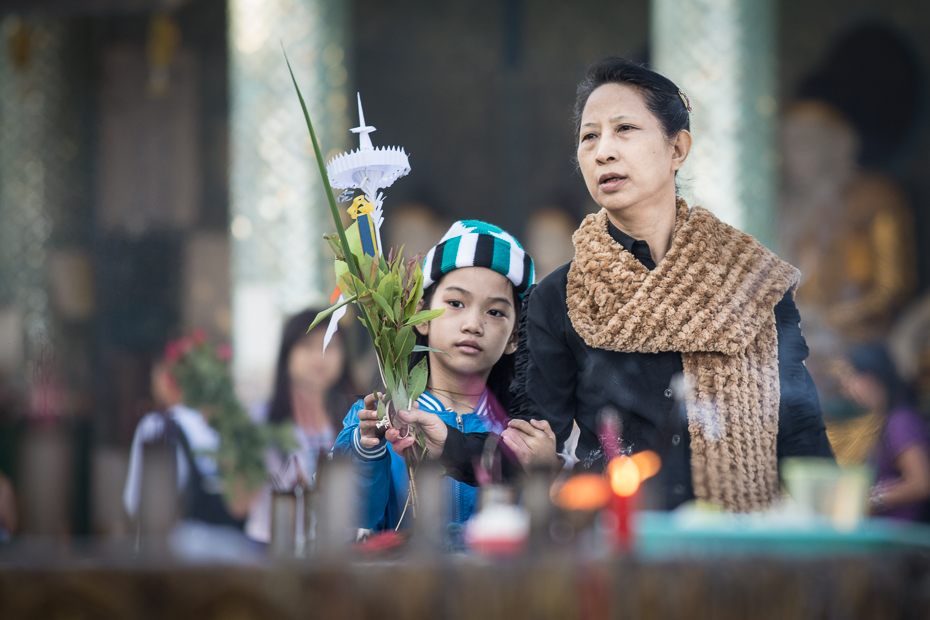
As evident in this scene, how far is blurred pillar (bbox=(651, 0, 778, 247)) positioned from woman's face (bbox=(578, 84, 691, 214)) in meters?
3.03

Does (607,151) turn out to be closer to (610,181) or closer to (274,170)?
(610,181)

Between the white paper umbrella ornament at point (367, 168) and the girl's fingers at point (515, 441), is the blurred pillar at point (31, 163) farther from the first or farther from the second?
the girl's fingers at point (515, 441)

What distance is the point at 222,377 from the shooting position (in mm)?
4543

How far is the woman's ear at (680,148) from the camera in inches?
93.4

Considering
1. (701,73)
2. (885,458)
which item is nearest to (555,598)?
(885,458)

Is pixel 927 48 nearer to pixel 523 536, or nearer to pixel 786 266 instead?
pixel 786 266

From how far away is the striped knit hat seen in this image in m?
2.62

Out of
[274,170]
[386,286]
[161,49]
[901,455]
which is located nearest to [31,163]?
[161,49]

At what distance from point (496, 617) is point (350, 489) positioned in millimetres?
322

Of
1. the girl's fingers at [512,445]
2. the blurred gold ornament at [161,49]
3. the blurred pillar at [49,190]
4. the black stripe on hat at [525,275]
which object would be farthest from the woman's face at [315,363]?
the blurred gold ornament at [161,49]

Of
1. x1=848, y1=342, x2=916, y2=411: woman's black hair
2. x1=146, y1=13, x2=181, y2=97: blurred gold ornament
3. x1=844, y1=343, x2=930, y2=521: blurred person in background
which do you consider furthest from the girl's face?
x1=146, y1=13, x2=181, y2=97: blurred gold ornament

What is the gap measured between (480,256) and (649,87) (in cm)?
64

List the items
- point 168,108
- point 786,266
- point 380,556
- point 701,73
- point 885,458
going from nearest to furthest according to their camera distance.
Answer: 1. point 380,556
2. point 786,266
3. point 885,458
4. point 701,73
5. point 168,108

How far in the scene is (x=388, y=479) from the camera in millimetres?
2445
